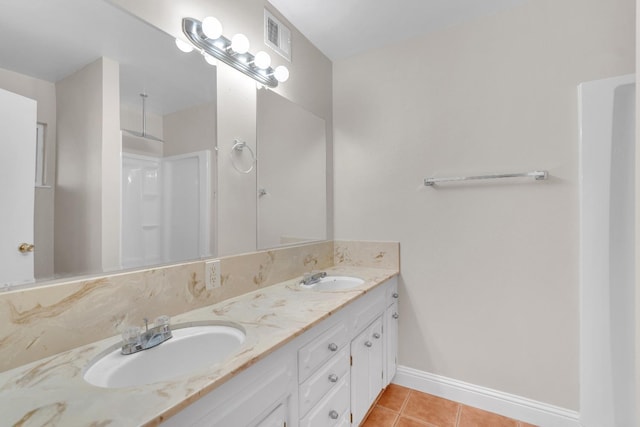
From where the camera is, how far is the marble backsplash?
79 centimetres

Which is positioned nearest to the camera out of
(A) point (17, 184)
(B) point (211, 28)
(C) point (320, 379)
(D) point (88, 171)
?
(A) point (17, 184)

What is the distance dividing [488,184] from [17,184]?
2.11 m

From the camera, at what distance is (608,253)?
119 centimetres

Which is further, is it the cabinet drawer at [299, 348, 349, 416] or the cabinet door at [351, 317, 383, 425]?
the cabinet door at [351, 317, 383, 425]

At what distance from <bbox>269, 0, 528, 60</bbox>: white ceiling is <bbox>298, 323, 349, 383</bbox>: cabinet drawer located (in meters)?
1.83

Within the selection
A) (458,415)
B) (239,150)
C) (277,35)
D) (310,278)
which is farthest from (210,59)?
(458,415)

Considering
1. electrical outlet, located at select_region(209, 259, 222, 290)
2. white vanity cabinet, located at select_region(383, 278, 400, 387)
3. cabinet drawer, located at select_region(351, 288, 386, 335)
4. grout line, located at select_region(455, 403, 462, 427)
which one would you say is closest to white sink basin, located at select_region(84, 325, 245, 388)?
electrical outlet, located at select_region(209, 259, 222, 290)

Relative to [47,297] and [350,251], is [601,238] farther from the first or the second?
[47,297]

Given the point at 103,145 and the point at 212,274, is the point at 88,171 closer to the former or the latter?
the point at 103,145

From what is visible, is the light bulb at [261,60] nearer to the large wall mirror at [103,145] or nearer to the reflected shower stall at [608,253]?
the large wall mirror at [103,145]

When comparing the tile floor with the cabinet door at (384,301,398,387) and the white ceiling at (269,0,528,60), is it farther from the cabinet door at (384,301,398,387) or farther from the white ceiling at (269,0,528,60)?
the white ceiling at (269,0,528,60)

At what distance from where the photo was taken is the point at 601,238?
1.20 m

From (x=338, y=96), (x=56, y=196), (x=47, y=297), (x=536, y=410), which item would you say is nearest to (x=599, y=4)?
(x=338, y=96)

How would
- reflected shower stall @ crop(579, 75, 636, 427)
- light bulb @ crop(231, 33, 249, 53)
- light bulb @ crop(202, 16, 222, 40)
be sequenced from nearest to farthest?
1. reflected shower stall @ crop(579, 75, 636, 427)
2. light bulb @ crop(202, 16, 222, 40)
3. light bulb @ crop(231, 33, 249, 53)
